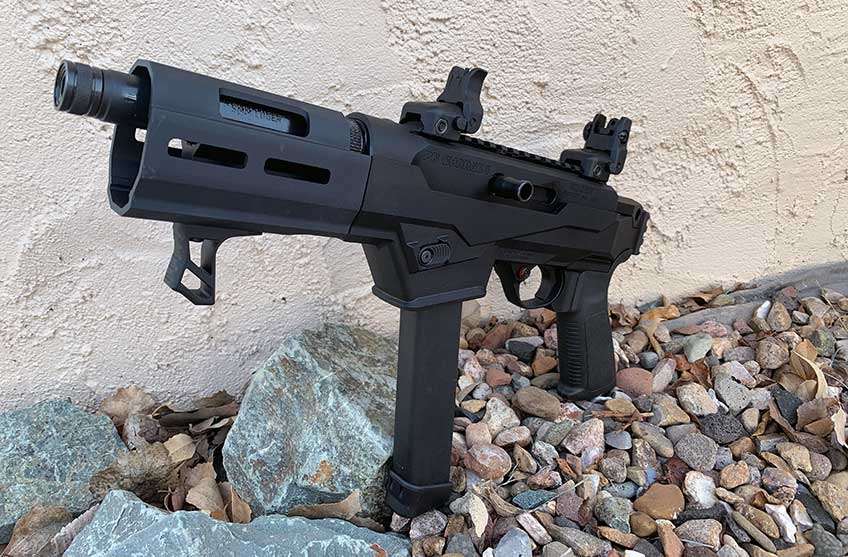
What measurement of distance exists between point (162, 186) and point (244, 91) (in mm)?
160

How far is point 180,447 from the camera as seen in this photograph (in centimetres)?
124

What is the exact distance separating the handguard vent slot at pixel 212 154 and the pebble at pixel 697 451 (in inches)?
42.3

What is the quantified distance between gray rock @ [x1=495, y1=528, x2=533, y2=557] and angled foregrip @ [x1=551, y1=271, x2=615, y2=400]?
45cm

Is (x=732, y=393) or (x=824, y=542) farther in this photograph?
(x=732, y=393)

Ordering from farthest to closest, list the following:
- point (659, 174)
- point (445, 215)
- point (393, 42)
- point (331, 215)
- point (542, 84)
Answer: point (659, 174) → point (542, 84) → point (393, 42) → point (445, 215) → point (331, 215)

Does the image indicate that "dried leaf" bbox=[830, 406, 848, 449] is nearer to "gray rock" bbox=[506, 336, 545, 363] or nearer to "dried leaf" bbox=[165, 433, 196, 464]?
"gray rock" bbox=[506, 336, 545, 363]

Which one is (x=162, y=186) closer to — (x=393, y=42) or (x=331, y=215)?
(x=331, y=215)

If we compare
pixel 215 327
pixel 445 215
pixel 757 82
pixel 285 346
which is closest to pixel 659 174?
pixel 757 82

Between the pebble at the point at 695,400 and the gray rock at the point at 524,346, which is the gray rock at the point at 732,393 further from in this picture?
the gray rock at the point at 524,346

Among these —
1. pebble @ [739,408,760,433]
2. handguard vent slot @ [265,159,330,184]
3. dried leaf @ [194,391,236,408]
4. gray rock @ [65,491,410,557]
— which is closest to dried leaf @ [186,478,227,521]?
gray rock @ [65,491,410,557]

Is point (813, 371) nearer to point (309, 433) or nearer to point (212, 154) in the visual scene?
point (309, 433)

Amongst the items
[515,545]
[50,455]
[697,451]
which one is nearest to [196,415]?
[50,455]

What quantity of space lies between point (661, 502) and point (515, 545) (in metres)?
0.32

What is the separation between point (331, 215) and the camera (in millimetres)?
850
